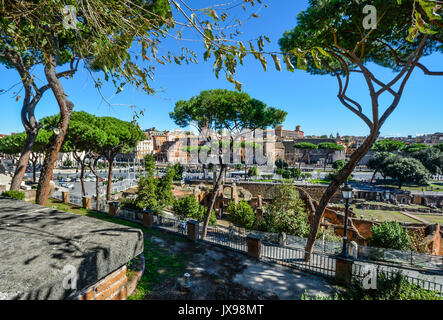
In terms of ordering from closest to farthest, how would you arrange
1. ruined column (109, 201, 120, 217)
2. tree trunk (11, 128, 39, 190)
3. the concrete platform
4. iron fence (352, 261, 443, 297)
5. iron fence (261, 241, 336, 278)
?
the concrete platform, iron fence (352, 261, 443, 297), iron fence (261, 241, 336, 278), tree trunk (11, 128, 39, 190), ruined column (109, 201, 120, 217)

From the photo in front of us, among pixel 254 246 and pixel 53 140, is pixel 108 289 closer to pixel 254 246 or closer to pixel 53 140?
pixel 254 246

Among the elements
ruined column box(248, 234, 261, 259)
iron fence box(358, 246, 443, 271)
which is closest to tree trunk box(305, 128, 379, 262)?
ruined column box(248, 234, 261, 259)

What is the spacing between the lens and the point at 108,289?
1997mm

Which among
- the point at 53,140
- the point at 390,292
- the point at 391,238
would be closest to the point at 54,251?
the point at 390,292

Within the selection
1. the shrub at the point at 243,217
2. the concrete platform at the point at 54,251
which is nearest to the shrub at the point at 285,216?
the shrub at the point at 243,217

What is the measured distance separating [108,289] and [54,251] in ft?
2.47

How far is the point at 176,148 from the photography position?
57.4m

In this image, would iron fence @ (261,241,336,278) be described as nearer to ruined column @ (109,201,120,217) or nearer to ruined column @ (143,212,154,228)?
ruined column @ (143,212,154,228)

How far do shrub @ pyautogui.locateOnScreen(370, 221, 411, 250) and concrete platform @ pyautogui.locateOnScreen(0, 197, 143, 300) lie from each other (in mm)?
12754

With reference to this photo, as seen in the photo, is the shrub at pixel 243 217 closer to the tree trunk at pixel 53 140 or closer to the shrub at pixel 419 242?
the shrub at pixel 419 242

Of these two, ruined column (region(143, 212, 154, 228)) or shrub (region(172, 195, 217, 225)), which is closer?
ruined column (region(143, 212, 154, 228))

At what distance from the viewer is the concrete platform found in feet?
3.99
